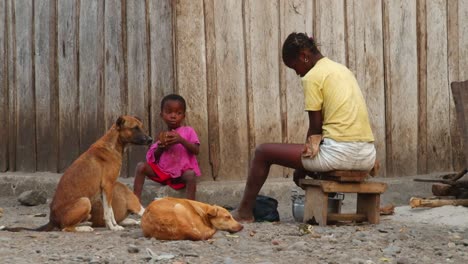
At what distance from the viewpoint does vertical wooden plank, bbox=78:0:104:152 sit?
9.91 metres

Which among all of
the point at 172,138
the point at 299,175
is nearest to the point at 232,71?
the point at 172,138

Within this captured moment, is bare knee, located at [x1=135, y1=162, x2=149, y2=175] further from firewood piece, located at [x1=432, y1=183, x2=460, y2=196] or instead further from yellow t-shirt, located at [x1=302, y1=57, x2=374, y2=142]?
firewood piece, located at [x1=432, y1=183, x2=460, y2=196]

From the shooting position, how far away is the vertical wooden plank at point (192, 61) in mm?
9141

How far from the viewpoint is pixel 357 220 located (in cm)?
804

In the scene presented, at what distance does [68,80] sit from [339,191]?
12.7 feet

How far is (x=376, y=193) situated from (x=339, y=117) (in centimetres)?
71

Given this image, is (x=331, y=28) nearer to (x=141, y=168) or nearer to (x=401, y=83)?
(x=401, y=83)

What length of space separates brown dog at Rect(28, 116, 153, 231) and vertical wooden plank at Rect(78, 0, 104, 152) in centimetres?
188

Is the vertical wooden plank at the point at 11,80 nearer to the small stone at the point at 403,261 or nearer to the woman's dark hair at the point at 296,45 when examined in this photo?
the woman's dark hair at the point at 296,45

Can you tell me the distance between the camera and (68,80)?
1031 cm

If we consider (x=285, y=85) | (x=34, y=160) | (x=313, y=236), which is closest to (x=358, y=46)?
(x=285, y=85)

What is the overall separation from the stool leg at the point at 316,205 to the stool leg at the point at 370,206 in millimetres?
450

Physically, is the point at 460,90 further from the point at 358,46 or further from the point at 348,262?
the point at 348,262

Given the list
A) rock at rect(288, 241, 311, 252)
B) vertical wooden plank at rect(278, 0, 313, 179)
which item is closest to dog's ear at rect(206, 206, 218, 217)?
rock at rect(288, 241, 311, 252)
